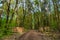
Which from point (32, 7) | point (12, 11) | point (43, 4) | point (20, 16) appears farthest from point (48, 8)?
point (12, 11)

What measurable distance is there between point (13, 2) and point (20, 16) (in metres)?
2.71

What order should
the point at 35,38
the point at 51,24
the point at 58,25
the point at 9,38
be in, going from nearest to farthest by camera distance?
the point at 35,38 → the point at 9,38 → the point at 58,25 → the point at 51,24

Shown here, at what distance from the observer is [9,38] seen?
9070 mm

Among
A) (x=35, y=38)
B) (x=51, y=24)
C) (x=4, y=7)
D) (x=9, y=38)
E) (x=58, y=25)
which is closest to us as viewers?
(x=35, y=38)

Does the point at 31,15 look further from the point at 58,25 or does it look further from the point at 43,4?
the point at 58,25

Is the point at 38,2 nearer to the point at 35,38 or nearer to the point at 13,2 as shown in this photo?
the point at 13,2

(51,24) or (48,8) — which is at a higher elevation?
(48,8)

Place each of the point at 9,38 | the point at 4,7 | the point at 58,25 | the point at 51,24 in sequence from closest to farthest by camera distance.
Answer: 1. the point at 9,38
2. the point at 4,7
3. the point at 58,25
4. the point at 51,24

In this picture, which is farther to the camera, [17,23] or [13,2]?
[17,23]

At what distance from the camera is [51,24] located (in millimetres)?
17453

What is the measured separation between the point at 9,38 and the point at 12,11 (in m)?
6.18

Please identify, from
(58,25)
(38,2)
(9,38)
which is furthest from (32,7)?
(9,38)

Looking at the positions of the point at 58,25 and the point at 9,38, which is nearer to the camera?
the point at 9,38

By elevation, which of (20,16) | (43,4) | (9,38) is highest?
(43,4)
